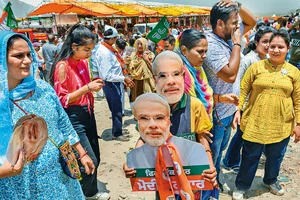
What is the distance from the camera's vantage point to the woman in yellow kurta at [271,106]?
260 centimetres

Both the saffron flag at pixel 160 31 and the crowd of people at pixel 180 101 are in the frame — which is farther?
the saffron flag at pixel 160 31

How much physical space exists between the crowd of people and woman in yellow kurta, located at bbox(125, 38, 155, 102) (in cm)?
223

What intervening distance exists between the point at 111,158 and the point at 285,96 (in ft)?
8.63

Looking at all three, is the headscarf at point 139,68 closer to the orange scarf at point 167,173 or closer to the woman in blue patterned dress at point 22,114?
the woman in blue patterned dress at point 22,114

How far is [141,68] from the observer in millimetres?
5102

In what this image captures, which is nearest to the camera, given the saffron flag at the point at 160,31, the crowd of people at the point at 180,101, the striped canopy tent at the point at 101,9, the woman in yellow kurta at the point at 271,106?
the crowd of people at the point at 180,101

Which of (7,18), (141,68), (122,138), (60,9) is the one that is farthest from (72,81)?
(60,9)

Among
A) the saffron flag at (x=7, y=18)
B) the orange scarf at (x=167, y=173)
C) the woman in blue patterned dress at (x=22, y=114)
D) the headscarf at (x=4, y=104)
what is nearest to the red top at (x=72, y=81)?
the woman in blue patterned dress at (x=22, y=114)

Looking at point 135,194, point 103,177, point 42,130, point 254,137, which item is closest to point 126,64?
point 103,177

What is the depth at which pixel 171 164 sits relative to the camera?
1.40 m

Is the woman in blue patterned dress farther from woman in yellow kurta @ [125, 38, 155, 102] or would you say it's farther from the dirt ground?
woman in yellow kurta @ [125, 38, 155, 102]

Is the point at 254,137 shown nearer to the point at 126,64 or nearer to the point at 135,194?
the point at 135,194

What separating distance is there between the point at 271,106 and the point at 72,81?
197 centimetres

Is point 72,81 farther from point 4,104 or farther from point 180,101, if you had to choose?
point 180,101
